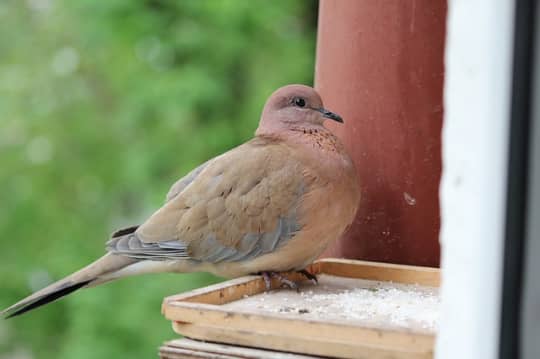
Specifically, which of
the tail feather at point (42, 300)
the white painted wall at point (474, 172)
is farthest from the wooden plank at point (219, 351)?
the tail feather at point (42, 300)

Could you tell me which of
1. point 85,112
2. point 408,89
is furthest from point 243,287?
point 85,112

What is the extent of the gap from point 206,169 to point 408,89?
2.10ft

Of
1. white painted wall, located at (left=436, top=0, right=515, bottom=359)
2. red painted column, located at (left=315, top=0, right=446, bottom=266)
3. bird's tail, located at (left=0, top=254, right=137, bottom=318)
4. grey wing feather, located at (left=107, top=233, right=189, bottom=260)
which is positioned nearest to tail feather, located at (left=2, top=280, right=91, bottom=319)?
bird's tail, located at (left=0, top=254, right=137, bottom=318)

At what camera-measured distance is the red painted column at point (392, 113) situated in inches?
98.7

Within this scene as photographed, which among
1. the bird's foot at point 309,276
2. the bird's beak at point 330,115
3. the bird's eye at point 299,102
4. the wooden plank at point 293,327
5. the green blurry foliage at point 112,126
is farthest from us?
the green blurry foliage at point 112,126

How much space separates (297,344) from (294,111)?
3.94 ft

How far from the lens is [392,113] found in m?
2.58

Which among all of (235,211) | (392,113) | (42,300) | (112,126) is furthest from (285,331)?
(112,126)

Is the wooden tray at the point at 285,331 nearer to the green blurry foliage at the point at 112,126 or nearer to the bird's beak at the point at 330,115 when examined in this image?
the bird's beak at the point at 330,115

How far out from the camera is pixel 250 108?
18.1ft

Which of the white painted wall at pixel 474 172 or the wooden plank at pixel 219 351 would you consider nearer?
the white painted wall at pixel 474 172

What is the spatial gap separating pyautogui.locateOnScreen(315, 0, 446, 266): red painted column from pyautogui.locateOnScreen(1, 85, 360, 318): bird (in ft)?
0.30

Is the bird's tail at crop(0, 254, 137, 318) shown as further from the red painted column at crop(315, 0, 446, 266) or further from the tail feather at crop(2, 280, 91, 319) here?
the red painted column at crop(315, 0, 446, 266)

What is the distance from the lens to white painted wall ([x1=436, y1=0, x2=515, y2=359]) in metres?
1.24
